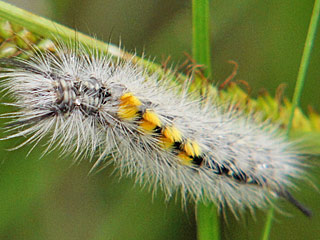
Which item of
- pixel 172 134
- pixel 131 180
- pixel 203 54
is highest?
pixel 203 54

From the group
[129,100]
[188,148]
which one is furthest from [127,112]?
[188,148]

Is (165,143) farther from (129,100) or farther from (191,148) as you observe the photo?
(129,100)

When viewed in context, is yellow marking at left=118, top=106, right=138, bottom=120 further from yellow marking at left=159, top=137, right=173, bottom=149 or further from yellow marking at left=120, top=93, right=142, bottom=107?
yellow marking at left=159, top=137, right=173, bottom=149

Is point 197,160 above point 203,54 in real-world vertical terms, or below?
below

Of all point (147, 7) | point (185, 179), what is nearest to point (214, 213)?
point (185, 179)

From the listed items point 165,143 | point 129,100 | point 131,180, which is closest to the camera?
point 129,100

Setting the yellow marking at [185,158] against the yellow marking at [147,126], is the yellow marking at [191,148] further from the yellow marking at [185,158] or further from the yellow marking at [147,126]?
the yellow marking at [147,126]

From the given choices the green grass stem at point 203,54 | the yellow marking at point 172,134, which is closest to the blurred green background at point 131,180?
the green grass stem at point 203,54
